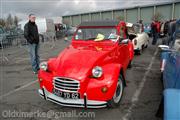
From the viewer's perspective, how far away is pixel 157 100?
188 inches

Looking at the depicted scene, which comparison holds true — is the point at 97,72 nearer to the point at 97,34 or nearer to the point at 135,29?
the point at 97,34

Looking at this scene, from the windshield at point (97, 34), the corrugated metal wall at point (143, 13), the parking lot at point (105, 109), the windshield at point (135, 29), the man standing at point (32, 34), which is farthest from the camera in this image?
the corrugated metal wall at point (143, 13)

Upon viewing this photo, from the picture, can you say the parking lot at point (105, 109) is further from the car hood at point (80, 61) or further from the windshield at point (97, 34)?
the windshield at point (97, 34)

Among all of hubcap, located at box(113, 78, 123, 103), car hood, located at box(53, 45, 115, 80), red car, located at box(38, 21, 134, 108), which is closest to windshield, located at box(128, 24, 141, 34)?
red car, located at box(38, 21, 134, 108)

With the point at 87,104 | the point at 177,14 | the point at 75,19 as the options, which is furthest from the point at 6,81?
the point at 75,19

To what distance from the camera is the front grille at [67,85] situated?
3.82 metres

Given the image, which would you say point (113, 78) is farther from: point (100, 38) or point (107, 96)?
point (100, 38)

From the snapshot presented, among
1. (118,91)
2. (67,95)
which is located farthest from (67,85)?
(118,91)

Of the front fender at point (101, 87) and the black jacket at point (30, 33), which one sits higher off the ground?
the black jacket at point (30, 33)

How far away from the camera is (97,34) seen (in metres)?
5.77

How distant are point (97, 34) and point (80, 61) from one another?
174 centimetres

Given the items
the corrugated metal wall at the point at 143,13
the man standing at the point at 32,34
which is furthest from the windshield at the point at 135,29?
the corrugated metal wall at the point at 143,13

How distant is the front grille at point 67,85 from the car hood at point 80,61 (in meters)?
0.08

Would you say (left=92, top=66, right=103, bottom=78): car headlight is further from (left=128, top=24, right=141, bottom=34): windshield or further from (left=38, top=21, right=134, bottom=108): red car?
(left=128, top=24, right=141, bottom=34): windshield
